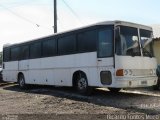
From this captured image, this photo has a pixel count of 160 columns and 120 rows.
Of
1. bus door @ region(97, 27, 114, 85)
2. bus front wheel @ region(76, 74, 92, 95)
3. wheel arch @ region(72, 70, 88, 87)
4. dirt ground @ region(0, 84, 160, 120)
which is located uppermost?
bus door @ region(97, 27, 114, 85)

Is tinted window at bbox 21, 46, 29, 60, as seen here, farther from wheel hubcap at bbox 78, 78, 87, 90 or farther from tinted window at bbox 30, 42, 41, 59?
wheel hubcap at bbox 78, 78, 87, 90

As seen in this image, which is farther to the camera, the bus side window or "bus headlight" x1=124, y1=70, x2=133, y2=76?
the bus side window

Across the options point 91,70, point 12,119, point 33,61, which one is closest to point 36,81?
point 33,61

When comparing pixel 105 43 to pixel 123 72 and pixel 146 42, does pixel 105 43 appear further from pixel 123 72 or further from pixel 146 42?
pixel 146 42

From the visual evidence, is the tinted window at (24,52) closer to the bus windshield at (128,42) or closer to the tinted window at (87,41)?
the tinted window at (87,41)

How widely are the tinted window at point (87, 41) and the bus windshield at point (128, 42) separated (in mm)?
1339

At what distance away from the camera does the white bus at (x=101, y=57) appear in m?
13.5

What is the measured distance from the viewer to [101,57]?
46.3 ft

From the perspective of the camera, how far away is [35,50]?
65.0 ft

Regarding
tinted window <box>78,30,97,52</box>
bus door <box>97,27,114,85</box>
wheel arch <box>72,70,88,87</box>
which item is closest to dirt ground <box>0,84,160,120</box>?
bus door <box>97,27,114,85</box>

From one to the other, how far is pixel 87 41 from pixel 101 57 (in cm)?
129

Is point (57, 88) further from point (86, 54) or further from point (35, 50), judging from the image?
point (86, 54)

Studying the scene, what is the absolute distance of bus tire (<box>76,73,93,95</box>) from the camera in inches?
599

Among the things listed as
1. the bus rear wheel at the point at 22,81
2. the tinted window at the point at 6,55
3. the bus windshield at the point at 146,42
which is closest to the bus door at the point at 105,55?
the bus windshield at the point at 146,42
